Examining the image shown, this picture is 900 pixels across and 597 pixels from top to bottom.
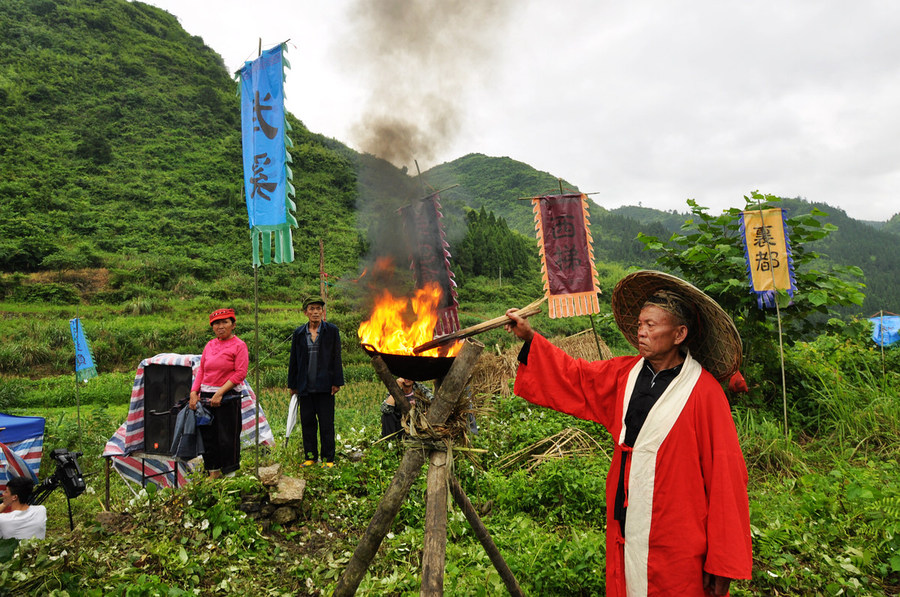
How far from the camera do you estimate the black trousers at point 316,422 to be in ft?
18.8

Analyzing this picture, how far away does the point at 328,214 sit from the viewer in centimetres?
4294

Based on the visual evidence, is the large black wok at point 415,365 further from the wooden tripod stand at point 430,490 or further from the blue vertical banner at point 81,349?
the blue vertical banner at point 81,349

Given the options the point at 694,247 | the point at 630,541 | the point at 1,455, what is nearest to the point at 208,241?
the point at 1,455

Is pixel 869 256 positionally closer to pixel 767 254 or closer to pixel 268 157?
pixel 767 254

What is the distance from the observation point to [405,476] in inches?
103

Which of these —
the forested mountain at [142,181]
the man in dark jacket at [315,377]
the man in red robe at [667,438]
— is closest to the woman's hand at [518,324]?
the man in red robe at [667,438]

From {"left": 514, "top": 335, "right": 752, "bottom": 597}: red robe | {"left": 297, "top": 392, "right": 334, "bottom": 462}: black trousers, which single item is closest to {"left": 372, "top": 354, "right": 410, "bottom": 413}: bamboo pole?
{"left": 514, "top": 335, "right": 752, "bottom": 597}: red robe

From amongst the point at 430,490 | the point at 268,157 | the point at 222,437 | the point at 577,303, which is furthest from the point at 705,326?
the point at 577,303

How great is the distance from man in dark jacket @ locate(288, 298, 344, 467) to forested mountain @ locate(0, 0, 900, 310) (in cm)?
2035

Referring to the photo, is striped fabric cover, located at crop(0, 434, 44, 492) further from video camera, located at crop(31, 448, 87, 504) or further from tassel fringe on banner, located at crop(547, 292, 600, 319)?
tassel fringe on banner, located at crop(547, 292, 600, 319)

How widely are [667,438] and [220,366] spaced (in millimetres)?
4811

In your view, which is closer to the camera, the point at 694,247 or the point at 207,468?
the point at 207,468

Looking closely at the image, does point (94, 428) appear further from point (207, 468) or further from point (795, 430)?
point (795, 430)

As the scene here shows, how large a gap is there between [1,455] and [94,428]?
4202 mm
